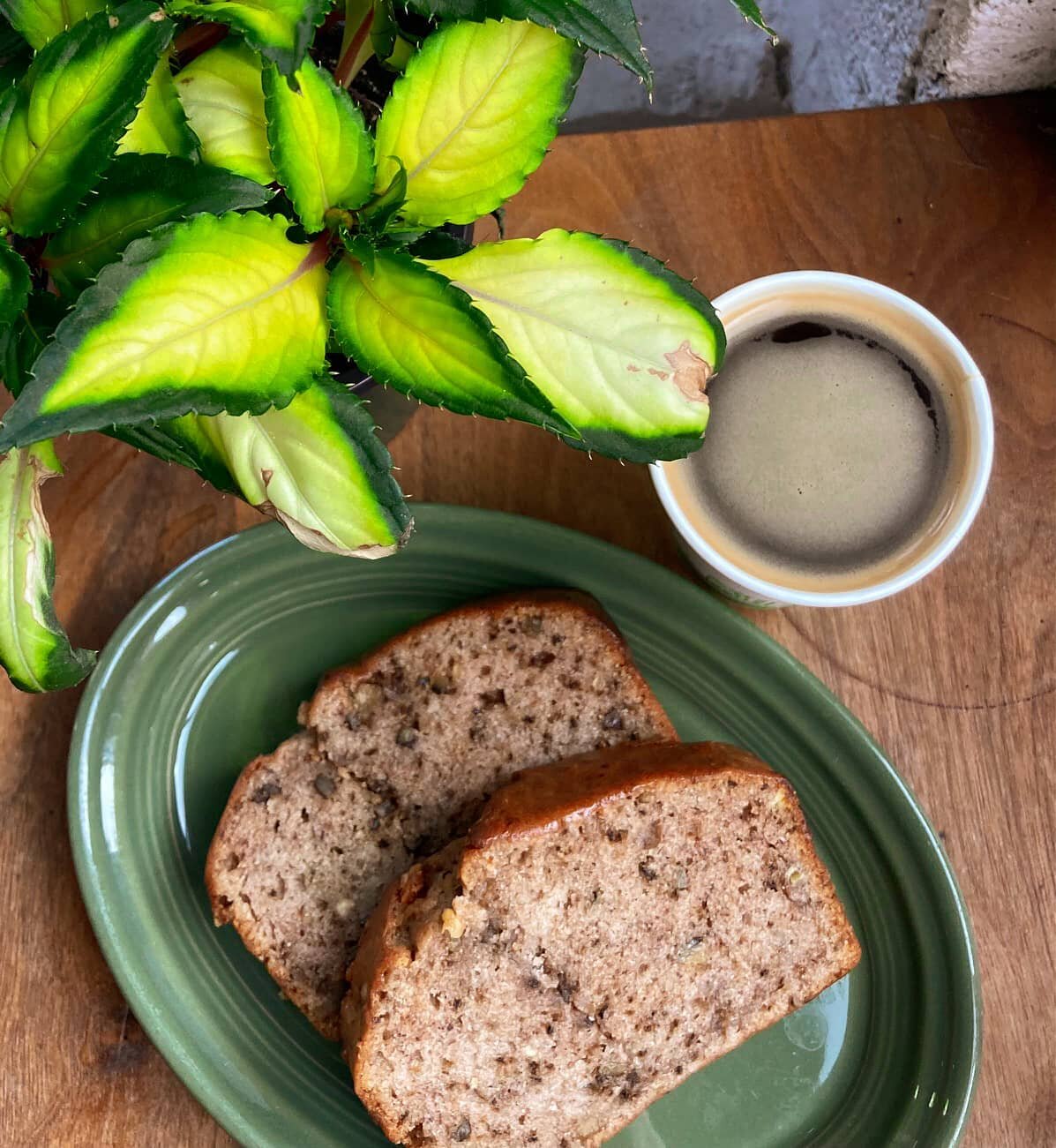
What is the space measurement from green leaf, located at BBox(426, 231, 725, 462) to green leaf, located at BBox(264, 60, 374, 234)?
8 cm

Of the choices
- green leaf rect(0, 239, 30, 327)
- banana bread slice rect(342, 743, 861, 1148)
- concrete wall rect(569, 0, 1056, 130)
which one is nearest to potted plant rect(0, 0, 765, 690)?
green leaf rect(0, 239, 30, 327)

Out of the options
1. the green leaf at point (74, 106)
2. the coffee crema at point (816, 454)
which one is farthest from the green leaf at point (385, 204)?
the coffee crema at point (816, 454)

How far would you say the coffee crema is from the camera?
0.90 metres

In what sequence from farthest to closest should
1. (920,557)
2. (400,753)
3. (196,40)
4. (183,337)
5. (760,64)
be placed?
(760,64)
(400,753)
(920,557)
(196,40)
(183,337)

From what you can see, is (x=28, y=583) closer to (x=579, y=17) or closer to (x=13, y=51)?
(x=13, y=51)

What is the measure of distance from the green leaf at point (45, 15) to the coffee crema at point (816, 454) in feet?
1.61

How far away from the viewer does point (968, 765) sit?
3.38 feet

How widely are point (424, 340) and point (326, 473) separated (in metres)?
0.08

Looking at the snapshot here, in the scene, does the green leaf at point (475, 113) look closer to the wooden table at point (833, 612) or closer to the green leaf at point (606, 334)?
the green leaf at point (606, 334)

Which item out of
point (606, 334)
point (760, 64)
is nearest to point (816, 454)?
point (606, 334)

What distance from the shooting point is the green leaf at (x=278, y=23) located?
1.69 ft

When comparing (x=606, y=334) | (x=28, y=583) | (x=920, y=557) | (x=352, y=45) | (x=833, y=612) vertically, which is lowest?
(x=833, y=612)

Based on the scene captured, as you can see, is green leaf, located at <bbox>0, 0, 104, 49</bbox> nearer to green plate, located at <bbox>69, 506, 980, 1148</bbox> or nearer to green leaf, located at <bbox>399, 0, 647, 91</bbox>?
green leaf, located at <bbox>399, 0, 647, 91</bbox>

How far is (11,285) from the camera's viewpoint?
0.58 metres
